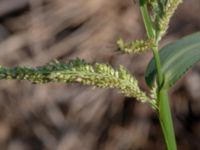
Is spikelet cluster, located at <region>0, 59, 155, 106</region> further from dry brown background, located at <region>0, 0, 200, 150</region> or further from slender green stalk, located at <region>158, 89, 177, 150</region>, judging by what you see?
dry brown background, located at <region>0, 0, 200, 150</region>

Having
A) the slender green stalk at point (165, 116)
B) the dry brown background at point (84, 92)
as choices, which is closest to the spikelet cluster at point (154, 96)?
the slender green stalk at point (165, 116)

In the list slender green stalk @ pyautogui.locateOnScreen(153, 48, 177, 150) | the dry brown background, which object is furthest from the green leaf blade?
the dry brown background

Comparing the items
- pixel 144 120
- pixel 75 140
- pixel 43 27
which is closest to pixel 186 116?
pixel 144 120

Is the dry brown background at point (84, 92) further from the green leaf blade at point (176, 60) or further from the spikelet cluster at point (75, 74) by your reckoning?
the spikelet cluster at point (75, 74)

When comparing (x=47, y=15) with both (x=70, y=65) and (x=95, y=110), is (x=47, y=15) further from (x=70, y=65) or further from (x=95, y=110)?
A: (x=70, y=65)

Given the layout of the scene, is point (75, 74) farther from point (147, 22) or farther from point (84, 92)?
point (84, 92)
